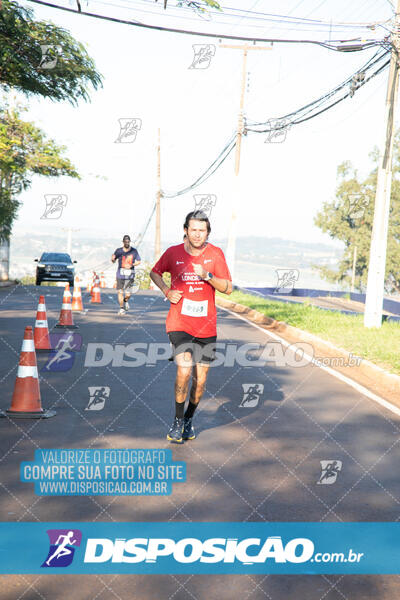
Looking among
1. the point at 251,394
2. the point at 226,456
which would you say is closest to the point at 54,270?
the point at 251,394

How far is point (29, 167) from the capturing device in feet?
116

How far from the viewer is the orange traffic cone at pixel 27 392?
24.2 ft

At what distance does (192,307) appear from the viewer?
655 cm

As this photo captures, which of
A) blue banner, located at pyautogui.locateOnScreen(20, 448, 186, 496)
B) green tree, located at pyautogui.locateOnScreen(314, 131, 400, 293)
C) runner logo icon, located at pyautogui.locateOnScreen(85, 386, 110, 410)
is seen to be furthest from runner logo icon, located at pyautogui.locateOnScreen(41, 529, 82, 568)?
Answer: green tree, located at pyautogui.locateOnScreen(314, 131, 400, 293)

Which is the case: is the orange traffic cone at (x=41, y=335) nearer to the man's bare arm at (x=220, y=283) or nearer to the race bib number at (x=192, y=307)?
the race bib number at (x=192, y=307)

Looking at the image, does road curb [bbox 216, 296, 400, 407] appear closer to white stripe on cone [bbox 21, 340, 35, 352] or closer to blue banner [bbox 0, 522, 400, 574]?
white stripe on cone [bbox 21, 340, 35, 352]

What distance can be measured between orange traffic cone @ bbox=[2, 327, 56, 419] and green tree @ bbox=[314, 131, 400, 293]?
74986mm

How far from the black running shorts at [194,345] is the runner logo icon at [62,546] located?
96.2 inches

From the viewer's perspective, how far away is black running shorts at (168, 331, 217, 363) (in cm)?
656

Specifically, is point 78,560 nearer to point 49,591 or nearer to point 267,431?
point 49,591

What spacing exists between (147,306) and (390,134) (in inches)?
369

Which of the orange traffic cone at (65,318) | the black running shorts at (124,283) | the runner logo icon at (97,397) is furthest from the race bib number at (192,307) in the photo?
the black running shorts at (124,283)

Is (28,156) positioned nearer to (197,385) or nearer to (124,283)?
(124,283)

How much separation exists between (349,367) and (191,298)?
6.14 m
